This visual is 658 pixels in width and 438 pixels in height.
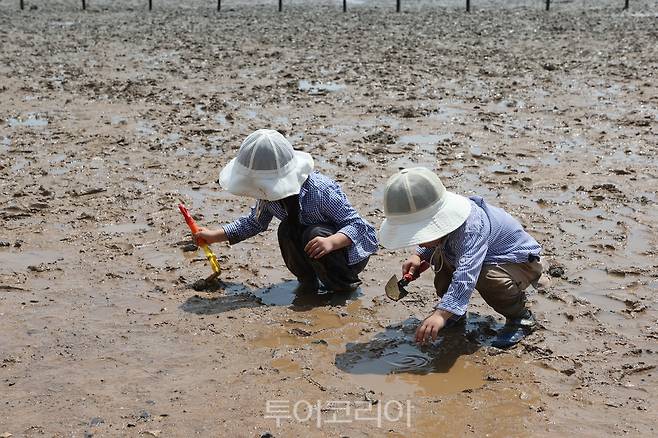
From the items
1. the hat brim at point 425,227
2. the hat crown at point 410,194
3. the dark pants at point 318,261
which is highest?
the hat crown at point 410,194

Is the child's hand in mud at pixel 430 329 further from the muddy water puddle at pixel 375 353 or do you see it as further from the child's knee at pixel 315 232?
the child's knee at pixel 315 232

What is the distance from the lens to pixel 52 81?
10.6 metres

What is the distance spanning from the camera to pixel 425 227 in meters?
3.81

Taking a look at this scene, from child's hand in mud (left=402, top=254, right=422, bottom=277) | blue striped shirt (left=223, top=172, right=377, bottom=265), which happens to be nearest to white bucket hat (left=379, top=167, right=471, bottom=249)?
child's hand in mud (left=402, top=254, right=422, bottom=277)

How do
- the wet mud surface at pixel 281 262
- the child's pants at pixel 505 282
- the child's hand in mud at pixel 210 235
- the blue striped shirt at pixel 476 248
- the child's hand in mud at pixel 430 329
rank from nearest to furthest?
the wet mud surface at pixel 281 262
the child's hand in mud at pixel 430 329
the blue striped shirt at pixel 476 248
the child's pants at pixel 505 282
the child's hand in mud at pixel 210 235

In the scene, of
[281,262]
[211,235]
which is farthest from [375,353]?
[281,262]

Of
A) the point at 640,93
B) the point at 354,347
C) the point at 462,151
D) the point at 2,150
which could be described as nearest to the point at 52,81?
the point at 2,150

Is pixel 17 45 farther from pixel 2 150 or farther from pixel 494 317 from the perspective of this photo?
pixel 494 317

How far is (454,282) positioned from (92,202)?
324 centimetres

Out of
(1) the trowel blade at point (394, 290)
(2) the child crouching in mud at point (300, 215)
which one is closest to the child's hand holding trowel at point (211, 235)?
(2) the child crouching in mud at point (300, 215)

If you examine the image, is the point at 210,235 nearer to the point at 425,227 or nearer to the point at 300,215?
the point at 300,215

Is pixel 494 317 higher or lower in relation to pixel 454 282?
lower

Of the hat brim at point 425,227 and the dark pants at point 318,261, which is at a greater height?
the hat brim at point 425,227

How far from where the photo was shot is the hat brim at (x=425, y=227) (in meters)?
3.79
